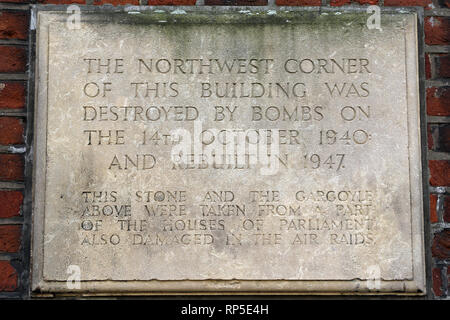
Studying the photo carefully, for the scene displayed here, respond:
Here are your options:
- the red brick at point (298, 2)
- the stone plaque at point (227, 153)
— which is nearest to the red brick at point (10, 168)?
the stone plaque at point (227, 153)

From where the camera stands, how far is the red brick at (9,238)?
214 centimetres

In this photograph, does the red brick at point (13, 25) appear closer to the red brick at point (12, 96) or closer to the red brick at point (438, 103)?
the red brick at point (12, 96)

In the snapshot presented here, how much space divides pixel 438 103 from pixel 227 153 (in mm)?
742

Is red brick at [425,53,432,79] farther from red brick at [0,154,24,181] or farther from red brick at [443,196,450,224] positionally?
red brick at [0,154,24,181]

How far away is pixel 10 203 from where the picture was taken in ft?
7.11

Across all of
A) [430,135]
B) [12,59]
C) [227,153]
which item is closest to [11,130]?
[12,59]

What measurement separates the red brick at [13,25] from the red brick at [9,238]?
644 mm

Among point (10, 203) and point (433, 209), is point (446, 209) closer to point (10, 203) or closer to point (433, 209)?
point (433, 209)

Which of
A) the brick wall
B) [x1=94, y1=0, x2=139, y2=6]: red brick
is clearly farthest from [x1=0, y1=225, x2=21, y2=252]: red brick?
[x1=94, y1=0, x2=139, y2=6]: red brick

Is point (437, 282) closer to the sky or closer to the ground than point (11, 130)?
closer to the ground

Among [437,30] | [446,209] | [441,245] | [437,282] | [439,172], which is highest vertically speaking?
[437,30]
